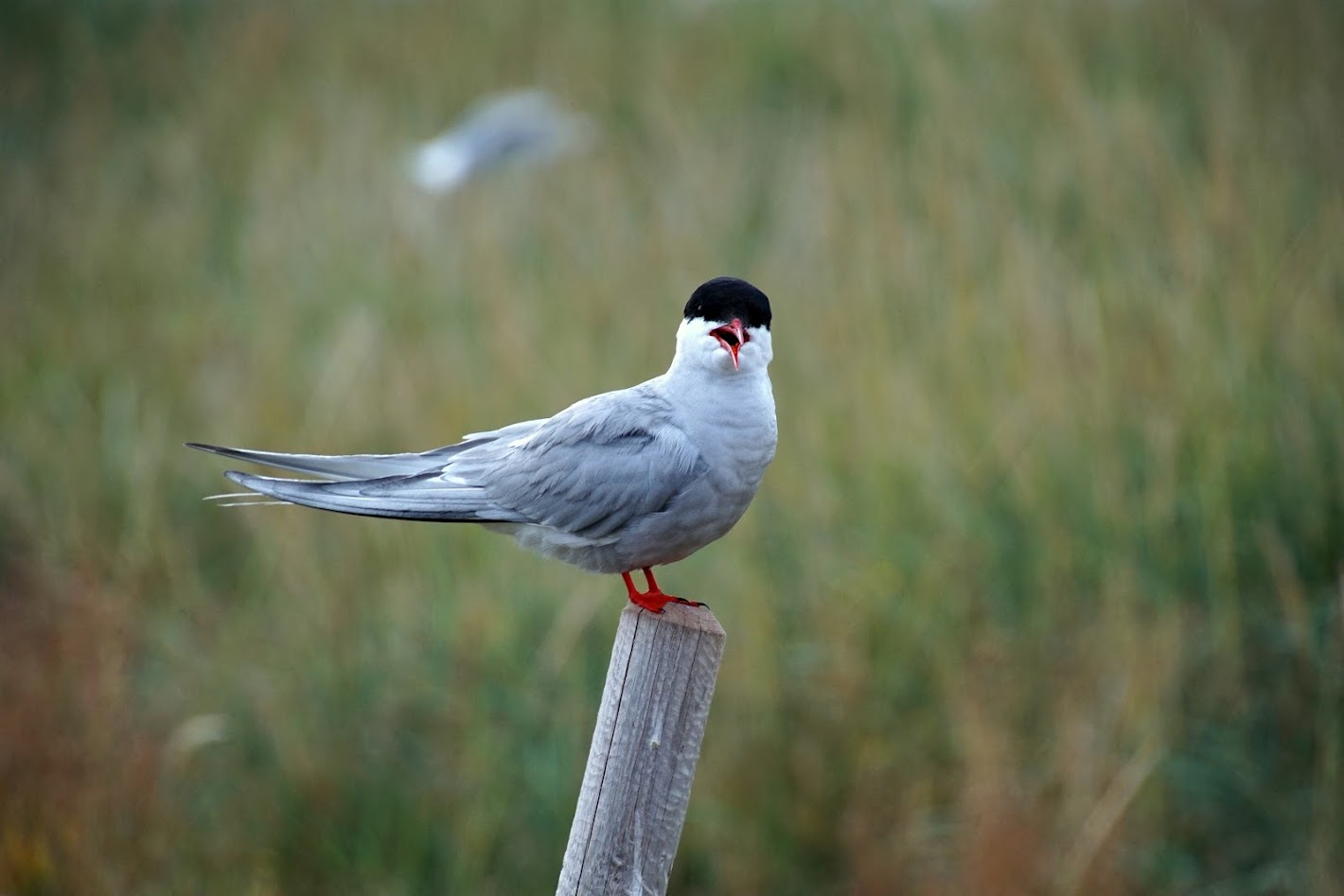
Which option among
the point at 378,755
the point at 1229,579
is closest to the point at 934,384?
the point at 1229,579

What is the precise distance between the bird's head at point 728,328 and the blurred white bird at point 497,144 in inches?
178

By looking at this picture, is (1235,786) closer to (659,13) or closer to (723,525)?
(723,525)

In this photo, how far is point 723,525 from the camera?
2.32 m

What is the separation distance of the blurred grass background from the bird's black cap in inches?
63.3

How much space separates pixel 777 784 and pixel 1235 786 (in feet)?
4.22

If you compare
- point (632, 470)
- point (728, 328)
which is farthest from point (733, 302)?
point (632, 470)

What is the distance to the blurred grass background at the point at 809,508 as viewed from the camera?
11.9 feet

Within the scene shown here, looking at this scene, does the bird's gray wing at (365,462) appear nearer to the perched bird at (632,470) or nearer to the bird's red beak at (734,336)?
the perched bird at (632,470)

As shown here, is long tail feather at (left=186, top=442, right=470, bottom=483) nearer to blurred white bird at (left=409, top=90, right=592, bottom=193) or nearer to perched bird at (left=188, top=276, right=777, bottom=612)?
perched bird at (left=188, top=276, right=777, bottom=612)

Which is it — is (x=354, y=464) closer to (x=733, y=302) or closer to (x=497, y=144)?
(x=733, y=302)

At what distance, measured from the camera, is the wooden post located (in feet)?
6.72

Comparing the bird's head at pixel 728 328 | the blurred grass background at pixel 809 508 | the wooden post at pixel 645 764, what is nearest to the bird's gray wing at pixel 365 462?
the bird's head at pixel 728 328

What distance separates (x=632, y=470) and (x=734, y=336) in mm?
311

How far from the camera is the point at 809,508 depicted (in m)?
4.35
